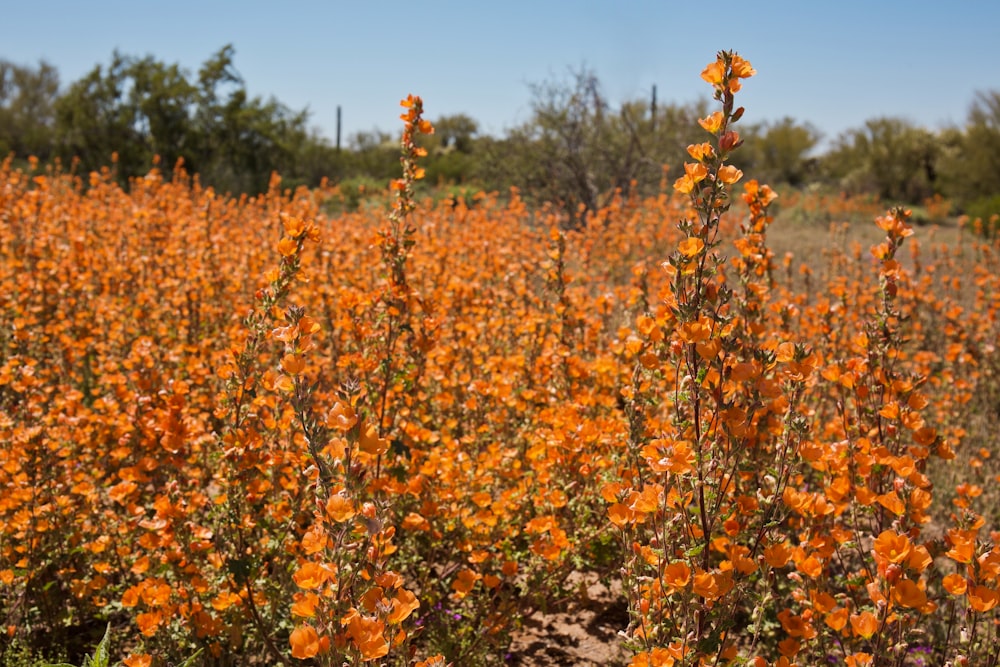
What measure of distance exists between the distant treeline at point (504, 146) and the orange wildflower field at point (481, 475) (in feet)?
24.4

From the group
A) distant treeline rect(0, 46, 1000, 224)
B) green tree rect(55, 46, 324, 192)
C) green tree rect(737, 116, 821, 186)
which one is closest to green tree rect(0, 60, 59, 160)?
distant treeline rect(0, 46, 1000, 224)

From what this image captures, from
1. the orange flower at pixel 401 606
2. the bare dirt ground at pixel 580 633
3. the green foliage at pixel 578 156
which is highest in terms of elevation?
the green foliage at pixel 578 156

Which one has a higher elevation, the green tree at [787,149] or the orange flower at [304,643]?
the green tree at [787,149]

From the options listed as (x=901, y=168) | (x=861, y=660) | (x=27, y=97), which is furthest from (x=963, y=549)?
(x=27, y=97)

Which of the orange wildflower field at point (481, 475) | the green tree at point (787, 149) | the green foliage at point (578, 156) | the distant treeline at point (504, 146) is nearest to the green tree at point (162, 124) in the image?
the distant treeline at point (504, 146)

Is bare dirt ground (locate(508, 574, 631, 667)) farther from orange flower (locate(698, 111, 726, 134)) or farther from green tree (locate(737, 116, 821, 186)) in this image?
green tree (locate(737, 116, 821, 186))

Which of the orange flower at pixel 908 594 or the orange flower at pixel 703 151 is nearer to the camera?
the orange flower at pixel 908 594

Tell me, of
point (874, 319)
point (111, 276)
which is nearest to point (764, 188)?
point (874, 319)

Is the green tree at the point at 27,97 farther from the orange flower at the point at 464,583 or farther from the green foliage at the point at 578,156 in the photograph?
the orange flower at the point at 464,583

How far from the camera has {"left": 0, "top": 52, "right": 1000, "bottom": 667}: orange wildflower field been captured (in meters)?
1.71

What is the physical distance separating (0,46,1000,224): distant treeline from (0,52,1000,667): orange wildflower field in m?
7.43

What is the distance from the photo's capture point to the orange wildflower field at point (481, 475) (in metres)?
1.71

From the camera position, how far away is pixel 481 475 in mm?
2994

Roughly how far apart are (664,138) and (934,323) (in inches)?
428
